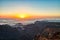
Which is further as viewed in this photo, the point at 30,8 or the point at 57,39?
the point at 30,8

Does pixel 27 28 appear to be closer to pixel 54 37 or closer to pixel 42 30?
pixel 42 30

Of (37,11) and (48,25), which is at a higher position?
(37,11)

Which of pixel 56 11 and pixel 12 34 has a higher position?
pixel 56 11

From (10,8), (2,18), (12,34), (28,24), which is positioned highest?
(10,8)

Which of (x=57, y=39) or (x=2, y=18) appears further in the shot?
(x=2, y=18)

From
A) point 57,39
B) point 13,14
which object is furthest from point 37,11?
point 57,39

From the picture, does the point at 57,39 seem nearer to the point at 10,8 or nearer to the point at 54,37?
the point at 54,37

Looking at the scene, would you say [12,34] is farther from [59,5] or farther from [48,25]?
[59,5]

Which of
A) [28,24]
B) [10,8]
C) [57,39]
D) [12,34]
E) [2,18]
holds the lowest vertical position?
[57,39]

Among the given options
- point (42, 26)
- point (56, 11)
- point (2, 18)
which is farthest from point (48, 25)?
point (2, 18)

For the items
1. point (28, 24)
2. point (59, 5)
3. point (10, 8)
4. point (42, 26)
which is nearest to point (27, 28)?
point (28, 24)
